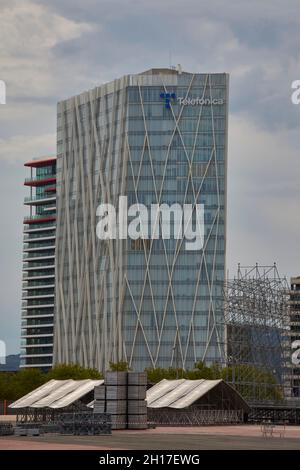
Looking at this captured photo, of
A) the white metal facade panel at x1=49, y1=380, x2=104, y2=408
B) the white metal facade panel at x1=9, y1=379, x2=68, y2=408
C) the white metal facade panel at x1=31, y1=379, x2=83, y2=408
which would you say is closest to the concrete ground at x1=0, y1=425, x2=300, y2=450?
the white metal facade panel at x1=49, y1=380, x2=104, y2=408

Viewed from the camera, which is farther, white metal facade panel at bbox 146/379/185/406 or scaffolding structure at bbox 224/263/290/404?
scaffolding structure at bbox 224/263/290/404

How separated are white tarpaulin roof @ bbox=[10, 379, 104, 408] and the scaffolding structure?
78.7 ft

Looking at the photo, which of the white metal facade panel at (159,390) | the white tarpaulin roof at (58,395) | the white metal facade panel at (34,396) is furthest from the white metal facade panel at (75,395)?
the white metal facade panel at (159,390)

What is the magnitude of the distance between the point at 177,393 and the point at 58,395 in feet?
42.8

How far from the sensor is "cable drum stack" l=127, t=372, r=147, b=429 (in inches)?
3418

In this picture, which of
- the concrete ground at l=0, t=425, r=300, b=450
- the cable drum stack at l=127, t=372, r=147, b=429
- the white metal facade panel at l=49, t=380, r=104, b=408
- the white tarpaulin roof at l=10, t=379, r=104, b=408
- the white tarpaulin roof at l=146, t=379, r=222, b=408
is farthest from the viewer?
the white tarpaulin roof at l=10, t=379, r=104, b=408

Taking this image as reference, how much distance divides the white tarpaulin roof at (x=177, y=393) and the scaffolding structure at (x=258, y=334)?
23.3 m

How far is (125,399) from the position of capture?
86875mm

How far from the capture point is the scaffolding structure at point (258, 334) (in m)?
133

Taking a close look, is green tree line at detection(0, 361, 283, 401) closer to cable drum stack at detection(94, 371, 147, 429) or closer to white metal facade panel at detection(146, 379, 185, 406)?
white metal facade panel at detection(146, 379, 185, 406)

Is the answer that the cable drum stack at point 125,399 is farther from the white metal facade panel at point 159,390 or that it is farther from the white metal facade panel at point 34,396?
the white metal facade panel at point 34,396

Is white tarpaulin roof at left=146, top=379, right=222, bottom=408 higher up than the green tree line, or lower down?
higher up

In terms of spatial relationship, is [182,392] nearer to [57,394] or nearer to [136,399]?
[57,394]

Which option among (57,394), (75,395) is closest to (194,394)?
(75,395)
